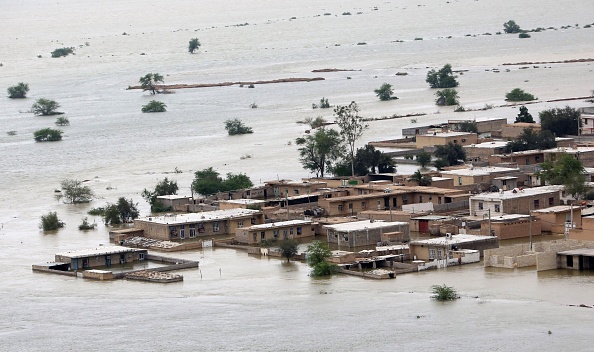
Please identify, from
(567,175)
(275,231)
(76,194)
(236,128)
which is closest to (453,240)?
(275,231)

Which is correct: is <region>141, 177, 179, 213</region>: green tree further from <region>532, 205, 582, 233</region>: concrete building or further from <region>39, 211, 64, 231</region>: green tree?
<region>532, 205, 582, 233</region>: concrete building

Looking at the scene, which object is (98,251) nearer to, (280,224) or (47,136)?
(280,224)

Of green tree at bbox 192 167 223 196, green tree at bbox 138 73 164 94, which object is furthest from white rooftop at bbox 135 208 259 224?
green tree at bbox 138 73 164 94

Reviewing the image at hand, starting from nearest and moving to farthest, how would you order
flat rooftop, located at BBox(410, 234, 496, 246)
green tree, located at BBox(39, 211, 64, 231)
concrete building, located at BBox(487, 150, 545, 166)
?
1. flat rooftop, located at BBox(410, 234, 496, 246)
2. green tree, located at BBox(39, 211, 64, 231)
3. concrete building, located at BBox(487, 150, 545, 166)

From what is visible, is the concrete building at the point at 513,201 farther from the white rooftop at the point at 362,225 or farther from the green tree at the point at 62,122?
the green tree at the point at 62,122

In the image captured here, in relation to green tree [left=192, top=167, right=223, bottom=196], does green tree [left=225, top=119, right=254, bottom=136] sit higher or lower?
higher

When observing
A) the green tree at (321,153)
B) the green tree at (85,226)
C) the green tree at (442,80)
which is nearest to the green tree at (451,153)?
the green tree at (321,153)

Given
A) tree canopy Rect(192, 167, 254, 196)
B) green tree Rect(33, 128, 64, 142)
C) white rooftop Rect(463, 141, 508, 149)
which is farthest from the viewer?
green tree Rect(33, 128, 64, 142)
